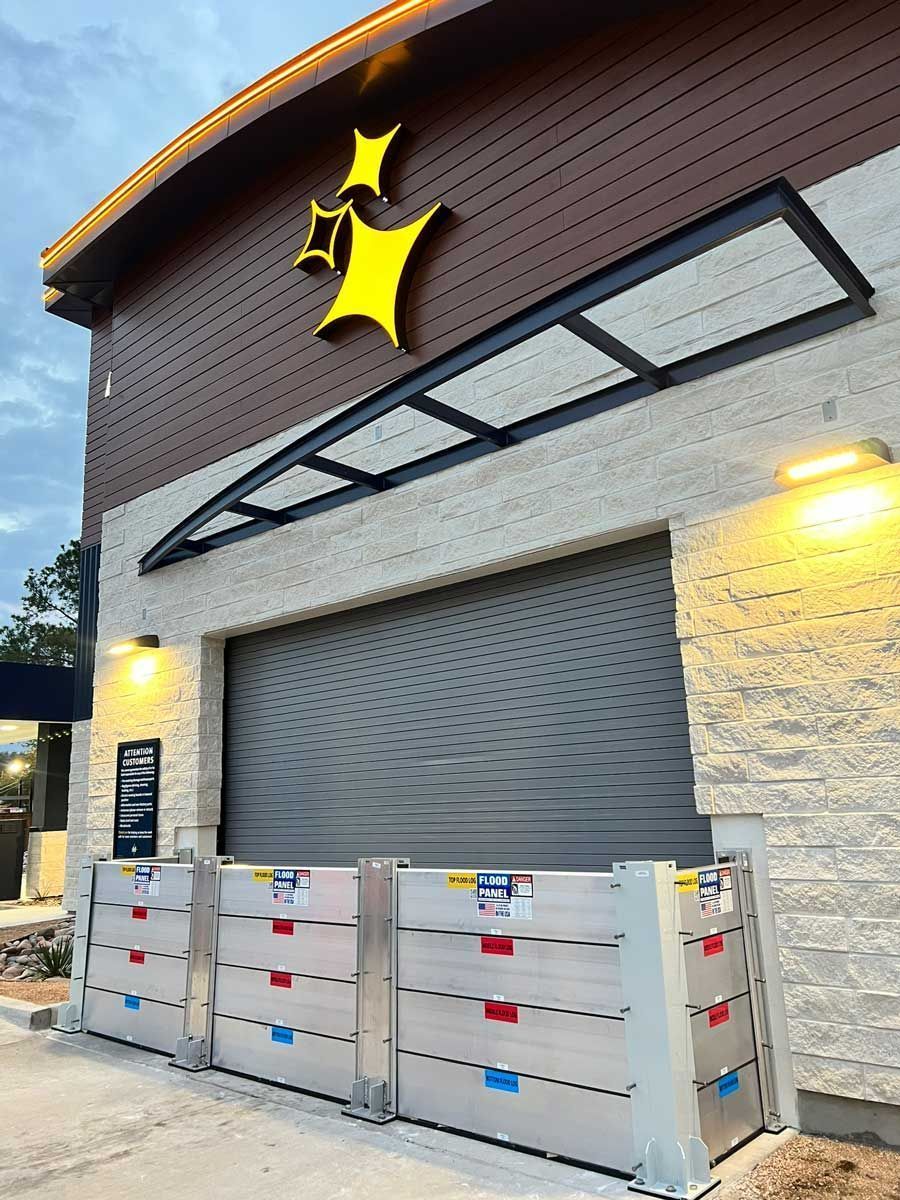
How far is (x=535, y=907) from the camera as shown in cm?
438

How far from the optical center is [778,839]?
4727 mm

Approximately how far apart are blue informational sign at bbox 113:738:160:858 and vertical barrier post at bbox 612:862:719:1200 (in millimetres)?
6371

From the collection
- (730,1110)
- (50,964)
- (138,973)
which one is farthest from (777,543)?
(50,964)

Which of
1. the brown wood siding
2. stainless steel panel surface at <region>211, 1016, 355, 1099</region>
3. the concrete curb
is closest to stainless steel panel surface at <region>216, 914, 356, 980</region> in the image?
stainless steel panel surface at <region>211, 1016, 355, 1099</region>

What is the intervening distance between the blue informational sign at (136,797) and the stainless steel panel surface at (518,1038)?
5.06m

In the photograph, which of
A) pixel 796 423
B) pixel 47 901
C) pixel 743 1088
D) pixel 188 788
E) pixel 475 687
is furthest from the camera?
pixel 47 901

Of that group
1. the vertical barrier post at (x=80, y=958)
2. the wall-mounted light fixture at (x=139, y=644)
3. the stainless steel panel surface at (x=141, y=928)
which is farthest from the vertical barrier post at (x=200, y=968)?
the wall-mounted light fixture at (x=139, y=644)

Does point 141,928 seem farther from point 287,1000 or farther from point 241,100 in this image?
point 241,100

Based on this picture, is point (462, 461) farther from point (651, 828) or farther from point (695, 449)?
point (651, 828)

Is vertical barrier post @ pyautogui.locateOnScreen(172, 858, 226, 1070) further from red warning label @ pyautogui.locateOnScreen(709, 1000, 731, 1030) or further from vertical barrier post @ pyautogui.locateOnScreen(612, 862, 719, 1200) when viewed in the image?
red warning label @ pyautogui.locateOnScreen(709, 1000, 731, 1030)

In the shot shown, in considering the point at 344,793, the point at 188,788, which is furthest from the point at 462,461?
the point at 188,788

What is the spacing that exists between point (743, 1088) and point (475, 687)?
10.9 feet

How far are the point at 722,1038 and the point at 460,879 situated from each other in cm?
153

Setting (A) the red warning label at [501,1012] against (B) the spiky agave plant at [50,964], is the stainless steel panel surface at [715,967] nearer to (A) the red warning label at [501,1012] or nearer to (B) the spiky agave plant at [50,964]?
(A) the red warning label at [501,1012]
